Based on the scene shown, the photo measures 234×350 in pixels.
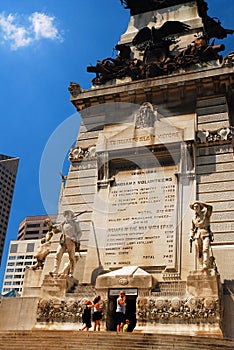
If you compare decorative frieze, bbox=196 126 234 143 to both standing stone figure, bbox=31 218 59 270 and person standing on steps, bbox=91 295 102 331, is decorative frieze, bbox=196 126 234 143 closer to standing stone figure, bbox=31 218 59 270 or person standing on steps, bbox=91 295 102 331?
standing stone figure, bbox=31 218 59 270

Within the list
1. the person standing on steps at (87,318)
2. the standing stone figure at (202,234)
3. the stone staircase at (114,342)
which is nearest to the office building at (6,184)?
the person standing on steps at (87,318)

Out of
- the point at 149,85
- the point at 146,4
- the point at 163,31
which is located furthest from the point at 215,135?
the point at 146,4

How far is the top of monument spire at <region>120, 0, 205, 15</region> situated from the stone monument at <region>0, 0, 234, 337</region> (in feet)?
11.5

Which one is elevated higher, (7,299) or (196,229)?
(196,229)

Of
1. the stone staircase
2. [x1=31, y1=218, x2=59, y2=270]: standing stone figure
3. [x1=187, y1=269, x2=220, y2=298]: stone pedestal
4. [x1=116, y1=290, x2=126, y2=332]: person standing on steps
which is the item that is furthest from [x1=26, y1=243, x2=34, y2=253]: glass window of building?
the stone staircase

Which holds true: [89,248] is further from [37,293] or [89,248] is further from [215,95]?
[215,95]

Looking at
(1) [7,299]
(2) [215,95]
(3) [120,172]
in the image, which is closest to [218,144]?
(2) [215,95]

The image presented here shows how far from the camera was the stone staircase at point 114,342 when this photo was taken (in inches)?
553

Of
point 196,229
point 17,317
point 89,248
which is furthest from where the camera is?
point 89,248

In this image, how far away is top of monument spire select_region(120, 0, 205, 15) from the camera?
111ft

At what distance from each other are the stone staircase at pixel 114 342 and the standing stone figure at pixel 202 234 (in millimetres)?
4363

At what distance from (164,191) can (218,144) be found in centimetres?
394

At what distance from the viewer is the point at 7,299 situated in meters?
21.3

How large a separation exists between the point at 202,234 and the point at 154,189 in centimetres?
513
